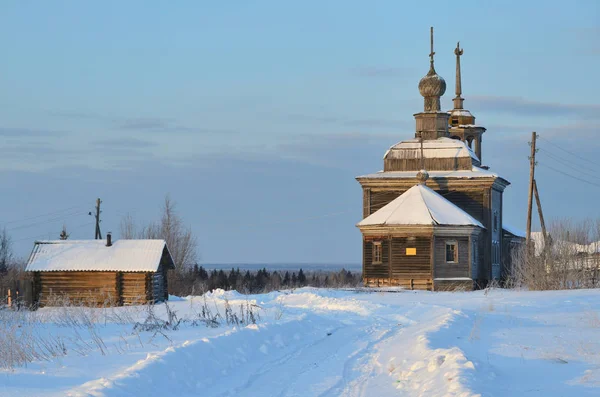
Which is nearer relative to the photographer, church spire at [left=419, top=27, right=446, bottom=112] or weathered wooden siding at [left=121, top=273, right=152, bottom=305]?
weathered wooden siding at [left=121, top=273, right=152, bottom=305]

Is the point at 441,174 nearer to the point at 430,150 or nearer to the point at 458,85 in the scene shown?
the point at 430,150

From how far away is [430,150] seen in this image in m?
45.3

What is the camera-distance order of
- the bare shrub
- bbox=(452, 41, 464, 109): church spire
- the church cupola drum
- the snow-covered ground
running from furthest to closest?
bbox=(452, 41, 464, 109): church spire, the church cupola drum, the bare shrub, the snow-covered ground

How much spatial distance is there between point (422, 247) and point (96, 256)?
1460 centimetres

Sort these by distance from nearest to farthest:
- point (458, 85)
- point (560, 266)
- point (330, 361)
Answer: point (330, 361) < point (560, 266) < point (458, 85)

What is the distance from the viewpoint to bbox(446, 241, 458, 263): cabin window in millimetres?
39562

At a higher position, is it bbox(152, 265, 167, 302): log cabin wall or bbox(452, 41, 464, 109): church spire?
bbox(452, 41, 464, 109): church spire

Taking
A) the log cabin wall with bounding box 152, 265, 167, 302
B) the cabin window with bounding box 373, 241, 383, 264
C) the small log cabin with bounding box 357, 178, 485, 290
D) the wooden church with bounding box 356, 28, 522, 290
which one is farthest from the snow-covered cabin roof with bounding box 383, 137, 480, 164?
the log cabin wall with bounding box 152, 265, 167, 302

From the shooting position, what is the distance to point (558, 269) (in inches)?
1382

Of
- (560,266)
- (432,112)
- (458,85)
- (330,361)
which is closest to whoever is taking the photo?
(330,361)

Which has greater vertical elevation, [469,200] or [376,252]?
[469,200]

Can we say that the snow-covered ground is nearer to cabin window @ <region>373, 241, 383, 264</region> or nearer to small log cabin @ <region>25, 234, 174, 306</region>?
small log cabin @ <region>25, 234, 174, 306</region>

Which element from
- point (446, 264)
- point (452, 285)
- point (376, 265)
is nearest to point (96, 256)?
point (376, 265)

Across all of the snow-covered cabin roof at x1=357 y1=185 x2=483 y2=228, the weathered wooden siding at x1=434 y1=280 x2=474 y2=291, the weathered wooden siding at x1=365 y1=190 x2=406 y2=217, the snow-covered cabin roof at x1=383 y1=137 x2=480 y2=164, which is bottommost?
the weathered wooden siding at x1=434 y1=280 x2=474 y2=291
